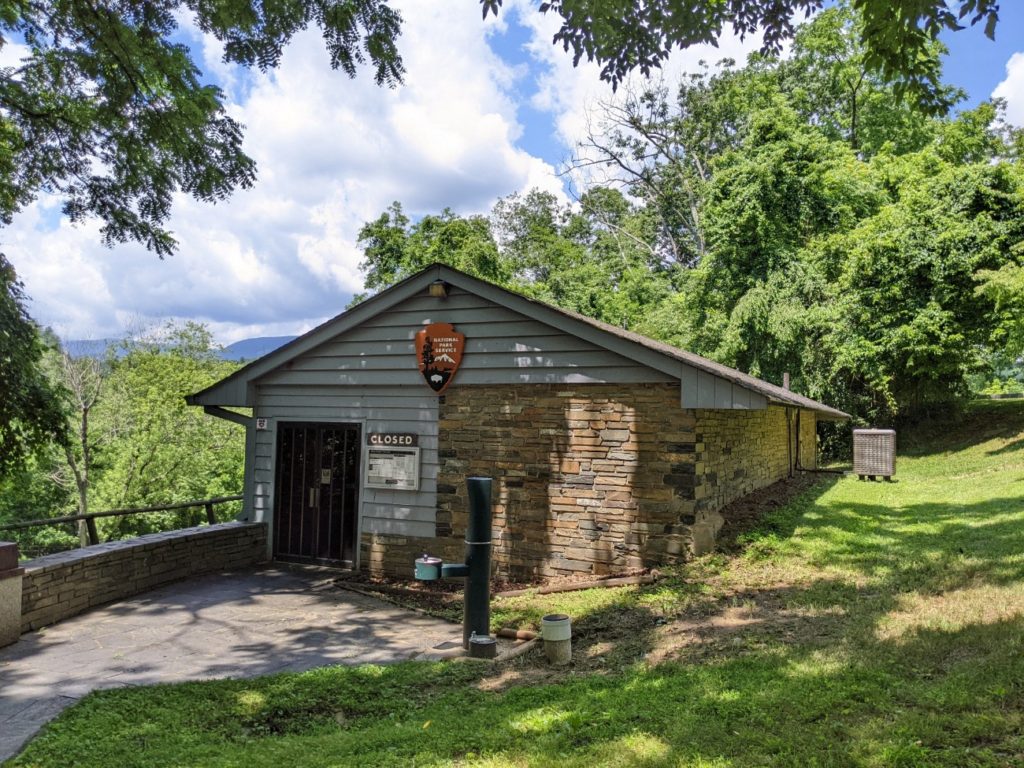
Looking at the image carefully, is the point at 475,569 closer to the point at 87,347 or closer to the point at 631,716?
the point at 631,716

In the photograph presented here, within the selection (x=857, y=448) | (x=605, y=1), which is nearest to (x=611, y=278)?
(x=857, y=448)

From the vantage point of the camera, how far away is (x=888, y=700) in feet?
11.8

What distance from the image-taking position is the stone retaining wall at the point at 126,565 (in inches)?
273

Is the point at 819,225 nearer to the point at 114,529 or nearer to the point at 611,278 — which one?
the point at 611,278

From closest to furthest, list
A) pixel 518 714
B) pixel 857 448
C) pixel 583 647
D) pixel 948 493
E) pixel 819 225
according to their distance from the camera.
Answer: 1. pixel 518 714
2. pixel 583 647
3. pixel 948 493
4. pixel 857 448
5. pixel 819 225

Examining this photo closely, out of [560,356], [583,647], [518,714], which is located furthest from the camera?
[560,356]

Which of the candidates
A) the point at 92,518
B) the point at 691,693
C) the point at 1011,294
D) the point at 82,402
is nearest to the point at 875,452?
the point at 1011,294

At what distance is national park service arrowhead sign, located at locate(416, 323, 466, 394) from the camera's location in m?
9.13

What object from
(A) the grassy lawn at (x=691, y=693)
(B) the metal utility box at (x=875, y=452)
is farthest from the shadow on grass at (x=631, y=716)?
(B) the metal utility box at (x=875, y=452)

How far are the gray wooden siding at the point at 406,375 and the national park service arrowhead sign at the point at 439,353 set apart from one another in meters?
0.11

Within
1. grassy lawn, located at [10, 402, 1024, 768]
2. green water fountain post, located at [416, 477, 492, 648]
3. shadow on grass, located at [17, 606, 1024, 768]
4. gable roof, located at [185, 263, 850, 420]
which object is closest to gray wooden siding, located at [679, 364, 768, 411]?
gable roof, located at [185, 263, 850, 420]

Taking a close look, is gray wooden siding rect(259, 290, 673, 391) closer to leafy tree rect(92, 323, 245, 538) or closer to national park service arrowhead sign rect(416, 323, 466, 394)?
national park service arrowhead sign rect(416, 323, 466, 394)

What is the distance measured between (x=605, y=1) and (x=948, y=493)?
44.0 feet

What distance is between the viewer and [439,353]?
9219 millimetres
